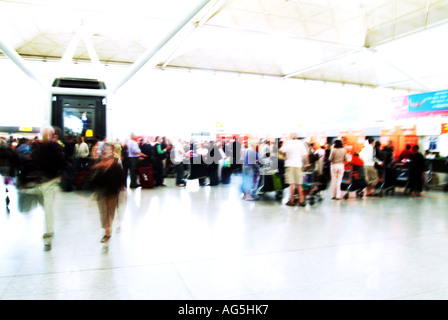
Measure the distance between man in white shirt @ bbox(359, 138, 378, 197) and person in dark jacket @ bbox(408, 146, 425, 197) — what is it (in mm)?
1210

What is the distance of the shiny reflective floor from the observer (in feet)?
10.3

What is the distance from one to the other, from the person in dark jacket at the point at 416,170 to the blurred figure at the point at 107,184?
30.1 feet

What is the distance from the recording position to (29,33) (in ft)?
60.2

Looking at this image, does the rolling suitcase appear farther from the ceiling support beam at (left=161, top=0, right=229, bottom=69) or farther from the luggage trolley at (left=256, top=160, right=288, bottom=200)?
the ceiling support beam at (left=161, top=0, right=229, bottom=69)

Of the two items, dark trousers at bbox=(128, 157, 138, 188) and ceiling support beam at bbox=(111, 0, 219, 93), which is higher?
ceiling support beam at bbox=(111, 0, 219, 93)

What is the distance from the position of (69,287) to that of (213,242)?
6.93ft

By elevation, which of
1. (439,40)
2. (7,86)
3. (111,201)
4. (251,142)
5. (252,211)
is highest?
(439,40)

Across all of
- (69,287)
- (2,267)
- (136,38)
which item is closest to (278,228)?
(69,287)

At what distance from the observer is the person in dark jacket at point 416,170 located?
976 cm

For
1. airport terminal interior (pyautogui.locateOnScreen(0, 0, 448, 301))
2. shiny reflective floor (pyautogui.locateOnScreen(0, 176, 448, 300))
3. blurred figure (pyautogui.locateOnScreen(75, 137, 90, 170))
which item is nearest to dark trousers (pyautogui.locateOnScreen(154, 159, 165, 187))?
airport terminal interior (pyautogui.locateOnScreen(0, 0, 448, 301))

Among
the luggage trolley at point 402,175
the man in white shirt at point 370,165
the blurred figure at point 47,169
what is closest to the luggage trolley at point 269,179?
the man in white shirt at point 370,165

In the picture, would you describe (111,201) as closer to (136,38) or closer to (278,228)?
(278,228)

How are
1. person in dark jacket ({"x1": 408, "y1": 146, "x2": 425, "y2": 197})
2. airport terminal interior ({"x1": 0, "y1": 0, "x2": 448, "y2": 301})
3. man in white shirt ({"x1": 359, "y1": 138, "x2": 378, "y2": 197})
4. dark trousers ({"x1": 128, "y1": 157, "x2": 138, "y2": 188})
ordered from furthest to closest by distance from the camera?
dark trousers ({"x1": 128, "y1": 157, "x2": 138, "y2": 188}) < person in dark jacket ({"x1": 408, "y1": 146, "x2": 425, "y2": 197}) < man in white shirt ({"x1": 359, "y1": 138, "x2": 378, "y2": 197}) < airport terminal interior ({"x1": 0, "y1": 0, "x2": 448, "y2": 301})
